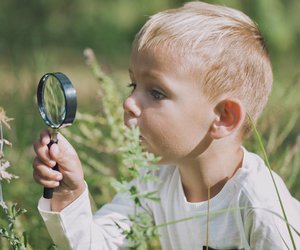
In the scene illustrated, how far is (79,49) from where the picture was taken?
6340 mm

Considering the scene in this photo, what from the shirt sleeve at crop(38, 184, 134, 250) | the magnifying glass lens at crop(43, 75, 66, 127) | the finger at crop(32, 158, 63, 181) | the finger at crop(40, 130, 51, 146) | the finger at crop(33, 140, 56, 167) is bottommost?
the shirt sleeve at crop(38, 184, 134, 250)

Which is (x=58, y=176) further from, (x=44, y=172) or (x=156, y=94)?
(x=156, y=94)

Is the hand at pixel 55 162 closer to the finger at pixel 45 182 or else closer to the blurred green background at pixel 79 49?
the finger at pixel 45 182

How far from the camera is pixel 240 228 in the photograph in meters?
2.12

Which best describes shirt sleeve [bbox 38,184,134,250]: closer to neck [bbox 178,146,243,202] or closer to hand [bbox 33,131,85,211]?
hand [bbox 33,131,85,211]

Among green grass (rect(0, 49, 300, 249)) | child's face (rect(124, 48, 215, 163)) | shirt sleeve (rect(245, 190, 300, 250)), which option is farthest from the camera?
green grass (rect(0, 49, 300, 249))

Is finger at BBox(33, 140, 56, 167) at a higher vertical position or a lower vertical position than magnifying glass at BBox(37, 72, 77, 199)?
lower

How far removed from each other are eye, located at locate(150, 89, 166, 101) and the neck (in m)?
0.20

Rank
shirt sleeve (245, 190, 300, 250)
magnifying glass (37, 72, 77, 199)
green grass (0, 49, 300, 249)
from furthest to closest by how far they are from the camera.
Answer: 1. green grass (0, 49, 300, 249)
2. shirt sleeve (245, 190, 300, 250)
3. magnifying glass (37, 72, 77, 199)

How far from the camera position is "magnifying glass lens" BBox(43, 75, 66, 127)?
1809mm

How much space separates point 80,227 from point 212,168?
39 centimetres

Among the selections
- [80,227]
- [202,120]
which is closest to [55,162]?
[80,227]

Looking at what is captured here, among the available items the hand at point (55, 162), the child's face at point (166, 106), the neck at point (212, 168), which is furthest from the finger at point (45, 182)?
the neck at point (212, 168)

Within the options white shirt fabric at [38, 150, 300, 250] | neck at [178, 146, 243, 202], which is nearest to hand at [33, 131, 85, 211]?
white shirt fabric at [38, 150, 300, 250]
